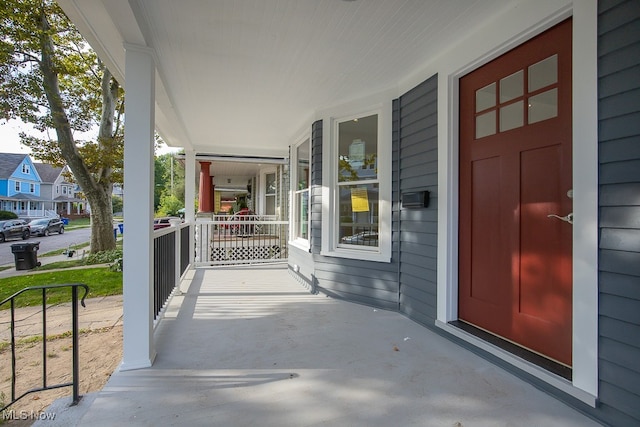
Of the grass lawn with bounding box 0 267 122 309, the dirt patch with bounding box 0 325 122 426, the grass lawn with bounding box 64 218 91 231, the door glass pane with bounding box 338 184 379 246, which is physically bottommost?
the grass lawn with bounding box 0 267 122 309

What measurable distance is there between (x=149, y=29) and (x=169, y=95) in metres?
1.49

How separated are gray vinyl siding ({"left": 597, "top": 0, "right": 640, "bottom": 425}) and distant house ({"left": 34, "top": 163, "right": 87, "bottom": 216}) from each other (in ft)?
130

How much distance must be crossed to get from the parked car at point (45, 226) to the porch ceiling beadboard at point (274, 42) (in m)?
20.2

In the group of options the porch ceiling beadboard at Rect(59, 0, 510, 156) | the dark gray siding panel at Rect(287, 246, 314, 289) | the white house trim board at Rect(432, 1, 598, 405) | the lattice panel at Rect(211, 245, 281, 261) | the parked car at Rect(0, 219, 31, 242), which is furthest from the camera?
the parked car at Rect(0, 219, 31, 242)

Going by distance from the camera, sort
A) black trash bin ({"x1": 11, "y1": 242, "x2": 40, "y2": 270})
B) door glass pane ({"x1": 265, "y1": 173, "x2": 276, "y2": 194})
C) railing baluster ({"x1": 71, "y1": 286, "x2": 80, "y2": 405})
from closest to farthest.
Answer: railing baluster ({"x1": 71, "y1": 286, "x2": 80, "y2": 405}) < black trash bin ({"x1": 11, "y1": 242, "x2": 40, "y2": 270}) < door glass pane ({"x1": 265, "y1": 173, "x2": 276, "y2": 194})

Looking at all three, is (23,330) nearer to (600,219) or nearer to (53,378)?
(53,378)

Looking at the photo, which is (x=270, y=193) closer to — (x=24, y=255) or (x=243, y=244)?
(x=243, y=244)

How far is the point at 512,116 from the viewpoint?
2.33 metres

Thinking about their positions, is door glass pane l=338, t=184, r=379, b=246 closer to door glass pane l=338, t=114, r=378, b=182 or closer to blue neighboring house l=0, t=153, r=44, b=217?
door glass pane l=338, t=114, r=378, b=182

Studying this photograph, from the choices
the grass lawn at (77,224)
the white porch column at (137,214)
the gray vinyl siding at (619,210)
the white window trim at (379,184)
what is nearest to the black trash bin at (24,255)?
the white window trim at (379,184)

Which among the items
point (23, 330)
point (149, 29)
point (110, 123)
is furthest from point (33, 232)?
point (149, 29)

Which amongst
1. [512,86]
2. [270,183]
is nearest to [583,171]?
[512,86]

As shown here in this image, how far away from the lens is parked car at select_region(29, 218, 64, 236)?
18766mm

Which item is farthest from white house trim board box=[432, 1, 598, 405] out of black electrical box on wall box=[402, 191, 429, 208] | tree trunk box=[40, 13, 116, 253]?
tree trunk box=[40, 13, 116, 253]
